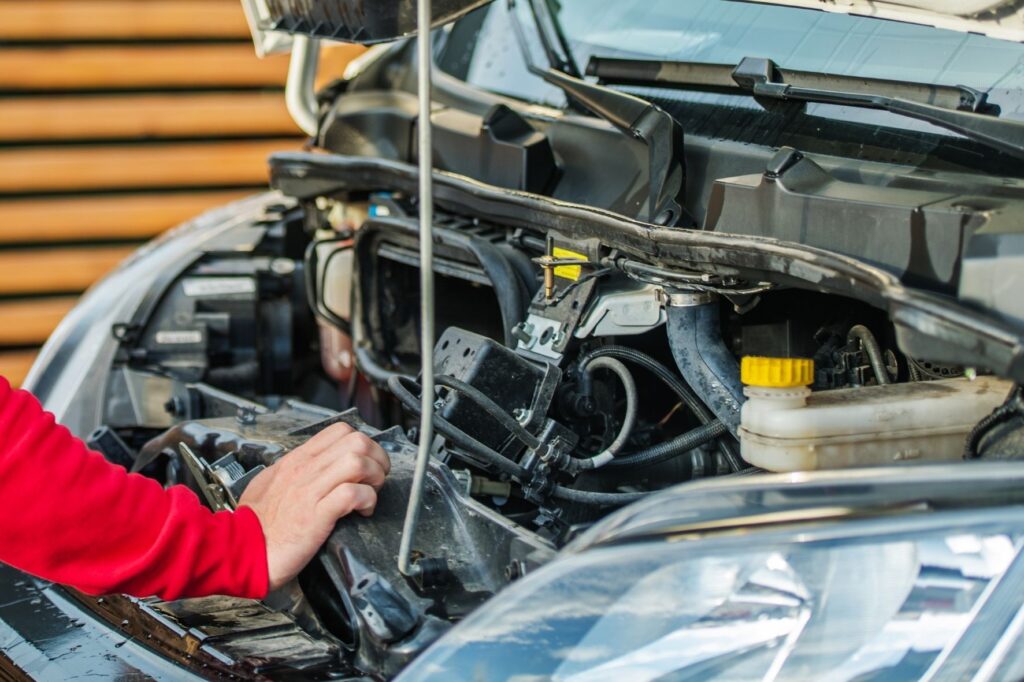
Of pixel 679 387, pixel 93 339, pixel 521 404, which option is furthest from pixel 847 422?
pixel 93 339

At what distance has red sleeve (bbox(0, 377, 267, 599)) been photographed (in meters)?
1.20

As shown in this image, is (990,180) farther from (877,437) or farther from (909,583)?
(909,583)

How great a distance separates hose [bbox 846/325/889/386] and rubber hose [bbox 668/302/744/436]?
0.45 feet

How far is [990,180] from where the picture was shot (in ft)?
3.79

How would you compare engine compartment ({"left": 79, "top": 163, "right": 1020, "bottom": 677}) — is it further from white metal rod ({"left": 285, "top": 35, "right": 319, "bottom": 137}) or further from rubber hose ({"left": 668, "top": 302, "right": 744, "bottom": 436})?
white metal rod ({"left": 285, "top": 35, "right": 319, "bottom": 137})

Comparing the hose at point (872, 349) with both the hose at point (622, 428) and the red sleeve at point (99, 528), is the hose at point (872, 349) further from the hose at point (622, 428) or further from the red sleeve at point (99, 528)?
the red sleeve at point (99, 528)

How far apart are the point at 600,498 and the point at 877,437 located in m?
0.38

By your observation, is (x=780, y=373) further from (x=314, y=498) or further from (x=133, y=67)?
(x=133, y=67)

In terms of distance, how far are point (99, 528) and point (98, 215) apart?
385 cm

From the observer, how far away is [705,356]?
4.45 feet

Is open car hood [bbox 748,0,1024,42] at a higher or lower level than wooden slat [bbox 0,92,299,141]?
higher

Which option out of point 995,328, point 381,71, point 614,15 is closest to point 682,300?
point 995,328

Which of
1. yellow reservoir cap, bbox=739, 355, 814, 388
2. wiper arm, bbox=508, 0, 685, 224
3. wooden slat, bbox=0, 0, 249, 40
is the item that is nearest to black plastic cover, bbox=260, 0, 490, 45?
wiper arm, bbox=508, 0, 685, 224

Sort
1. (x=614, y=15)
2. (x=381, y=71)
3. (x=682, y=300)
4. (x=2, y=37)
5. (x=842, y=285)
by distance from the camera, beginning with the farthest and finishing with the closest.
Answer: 1. (x=2, y=37)
2. (x=381, y=71)
3. (x=614, y=15)
4. (x=682, y=300)
5. (x=842, y=285)
